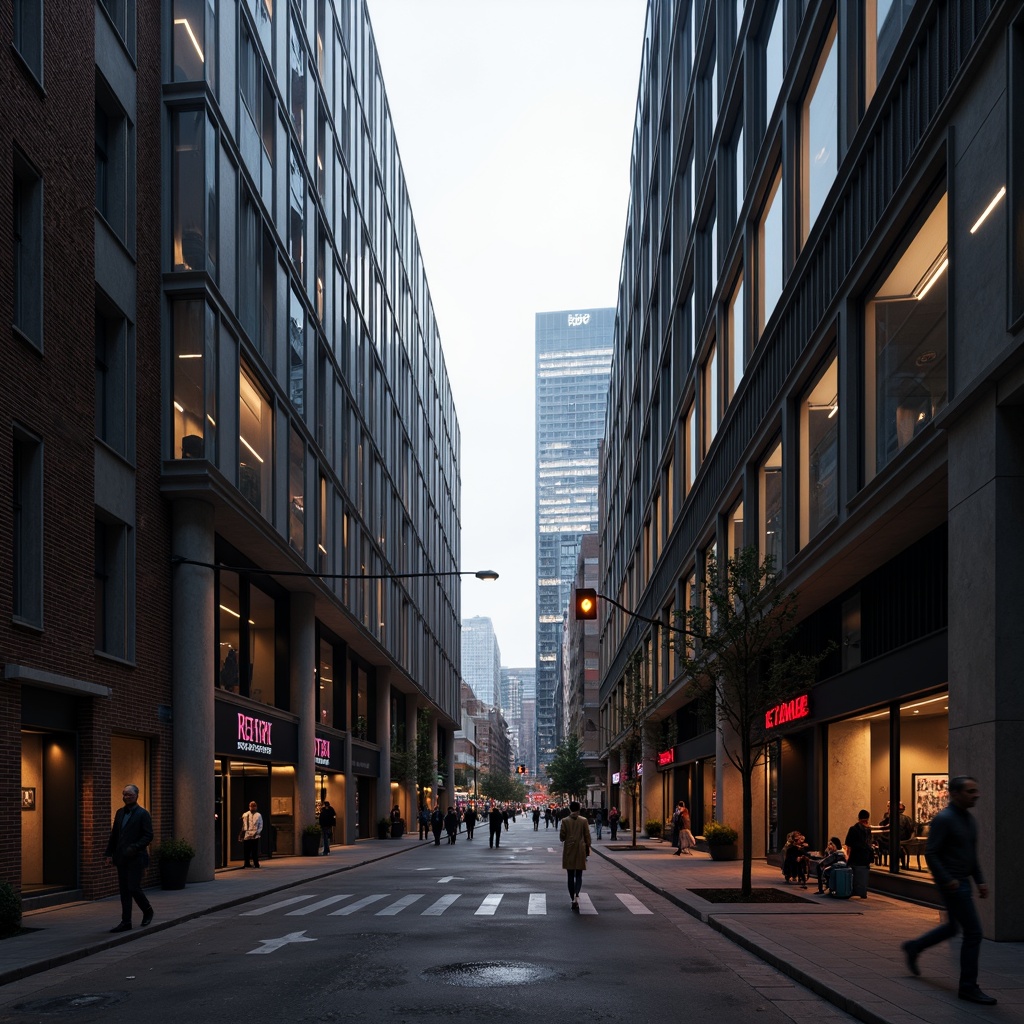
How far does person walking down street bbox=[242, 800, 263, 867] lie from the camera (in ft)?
99.8

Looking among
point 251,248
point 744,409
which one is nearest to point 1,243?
point 251,248

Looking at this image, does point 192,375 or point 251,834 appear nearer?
point 192,375

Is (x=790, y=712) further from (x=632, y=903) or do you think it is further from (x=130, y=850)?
(x=130, y=850)

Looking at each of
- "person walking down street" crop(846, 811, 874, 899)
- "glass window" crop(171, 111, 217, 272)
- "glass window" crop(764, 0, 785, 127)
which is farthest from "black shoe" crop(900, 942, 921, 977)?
"glass window" crop(171, 111, 217, 272)

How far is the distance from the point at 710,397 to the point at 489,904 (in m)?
20.4

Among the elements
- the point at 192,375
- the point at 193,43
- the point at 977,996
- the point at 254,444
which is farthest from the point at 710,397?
the point at 977,996

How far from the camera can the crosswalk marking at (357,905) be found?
19.4 m

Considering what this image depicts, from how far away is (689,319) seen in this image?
137 feet

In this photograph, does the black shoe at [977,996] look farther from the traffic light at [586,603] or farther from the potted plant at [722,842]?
the potted plant at [722,842]

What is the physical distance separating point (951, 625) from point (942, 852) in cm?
595

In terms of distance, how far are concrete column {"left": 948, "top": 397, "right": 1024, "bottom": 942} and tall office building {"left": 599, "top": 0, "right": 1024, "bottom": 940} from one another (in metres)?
0.03

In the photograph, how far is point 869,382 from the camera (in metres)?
19.5

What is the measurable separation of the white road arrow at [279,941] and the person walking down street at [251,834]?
1450 cm

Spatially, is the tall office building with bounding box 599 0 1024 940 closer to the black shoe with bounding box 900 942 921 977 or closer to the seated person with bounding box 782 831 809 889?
the seated person with bounding box 782 831 809 889
